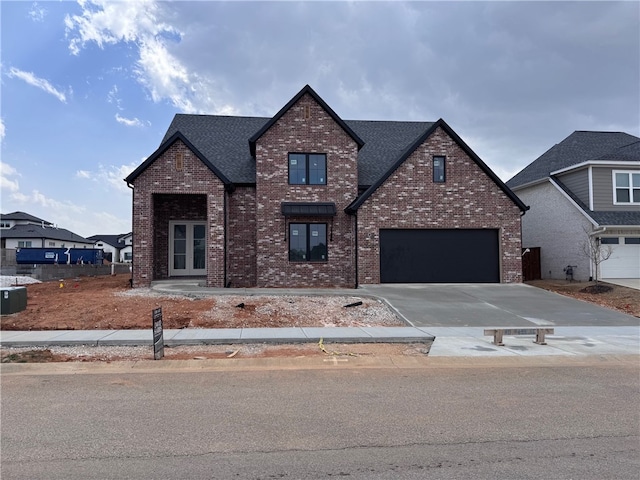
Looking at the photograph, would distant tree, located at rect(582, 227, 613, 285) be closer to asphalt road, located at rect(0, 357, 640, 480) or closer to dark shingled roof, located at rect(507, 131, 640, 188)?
dark shingled roof, located at rect(507, 131, 640, 188)

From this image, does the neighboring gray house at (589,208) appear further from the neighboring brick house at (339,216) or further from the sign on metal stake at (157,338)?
the sign on metal stake at (157,338)

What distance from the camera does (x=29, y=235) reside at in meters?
51.0

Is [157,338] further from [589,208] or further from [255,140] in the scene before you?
[589,208]

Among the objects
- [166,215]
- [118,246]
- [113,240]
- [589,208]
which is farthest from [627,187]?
[113,240]

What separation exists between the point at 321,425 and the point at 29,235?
55.9 metres

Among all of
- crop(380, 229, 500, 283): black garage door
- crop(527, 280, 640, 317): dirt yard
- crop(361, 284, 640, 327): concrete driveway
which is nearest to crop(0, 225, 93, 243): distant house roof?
crop(380, 229, 500, 283): black garage door

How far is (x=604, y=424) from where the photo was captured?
532cm

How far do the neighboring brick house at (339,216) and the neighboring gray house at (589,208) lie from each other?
4.30 metres

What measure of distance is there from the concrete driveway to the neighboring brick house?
5.14ft

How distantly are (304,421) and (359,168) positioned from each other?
56.7 ft

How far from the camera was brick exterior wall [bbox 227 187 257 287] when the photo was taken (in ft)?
64.8

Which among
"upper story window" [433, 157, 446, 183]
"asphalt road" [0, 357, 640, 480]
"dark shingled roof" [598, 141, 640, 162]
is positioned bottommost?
"asphalt road" [0, 357, 640, 480]

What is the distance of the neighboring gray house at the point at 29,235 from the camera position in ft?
167

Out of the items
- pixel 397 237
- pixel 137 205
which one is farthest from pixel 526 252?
pixel 137 205
